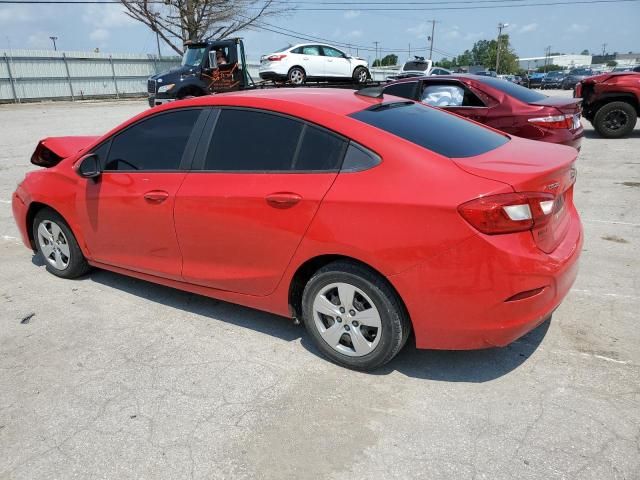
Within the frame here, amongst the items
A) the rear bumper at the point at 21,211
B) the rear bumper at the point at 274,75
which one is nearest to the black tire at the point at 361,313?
the rear bumper at the point at 21,211

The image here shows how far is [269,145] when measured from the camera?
10.7 feet

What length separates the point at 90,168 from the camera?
4.01m

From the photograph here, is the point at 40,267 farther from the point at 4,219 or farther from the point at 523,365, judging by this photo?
the point at 523,365

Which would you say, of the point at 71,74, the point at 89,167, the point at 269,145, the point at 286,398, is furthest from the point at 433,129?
the point at 71,74

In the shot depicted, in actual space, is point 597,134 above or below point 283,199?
below

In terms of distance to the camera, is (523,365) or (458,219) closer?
(458,219)

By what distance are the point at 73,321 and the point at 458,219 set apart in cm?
293

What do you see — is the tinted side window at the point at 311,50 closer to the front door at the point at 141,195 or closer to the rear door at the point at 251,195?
the front door at the point at 141,195

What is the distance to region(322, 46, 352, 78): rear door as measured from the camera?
58.6ft

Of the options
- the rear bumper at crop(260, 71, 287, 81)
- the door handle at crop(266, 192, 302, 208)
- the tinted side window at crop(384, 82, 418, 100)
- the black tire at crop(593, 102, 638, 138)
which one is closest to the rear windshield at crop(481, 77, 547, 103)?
the tinted side window at crop(384, 82, 418, 100)

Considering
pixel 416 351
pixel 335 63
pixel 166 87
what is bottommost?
pixel 416 351

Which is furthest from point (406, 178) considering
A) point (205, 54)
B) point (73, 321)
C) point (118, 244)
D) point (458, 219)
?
point (205, 54)

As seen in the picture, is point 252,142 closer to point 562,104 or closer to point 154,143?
point 154,143

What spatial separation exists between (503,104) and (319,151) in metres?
5.23
